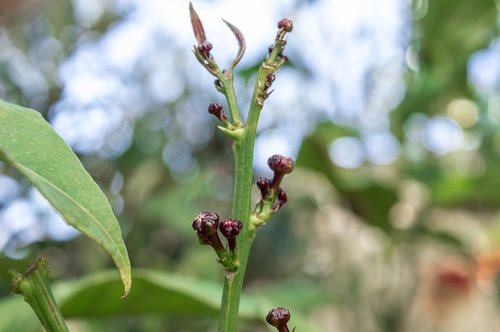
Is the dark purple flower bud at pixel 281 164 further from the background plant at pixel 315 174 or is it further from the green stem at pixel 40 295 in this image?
the background plant at pixel 315 174

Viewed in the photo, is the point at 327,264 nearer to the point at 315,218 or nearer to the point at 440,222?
the point at 315,218

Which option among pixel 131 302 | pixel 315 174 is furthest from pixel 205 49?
pixel 315 174

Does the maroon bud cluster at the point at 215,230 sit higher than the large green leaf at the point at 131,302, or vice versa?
the large green leaf at the point at 131,302

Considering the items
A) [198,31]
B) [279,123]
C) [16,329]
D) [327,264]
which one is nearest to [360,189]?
[279,123]

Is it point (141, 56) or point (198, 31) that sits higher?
point (141, 56)

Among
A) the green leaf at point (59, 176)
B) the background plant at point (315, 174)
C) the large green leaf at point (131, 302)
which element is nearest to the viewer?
the green leaf at point (59, 176)

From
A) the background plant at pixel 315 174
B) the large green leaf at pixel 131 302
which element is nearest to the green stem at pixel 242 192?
the large green leaf at pixel 131 302
